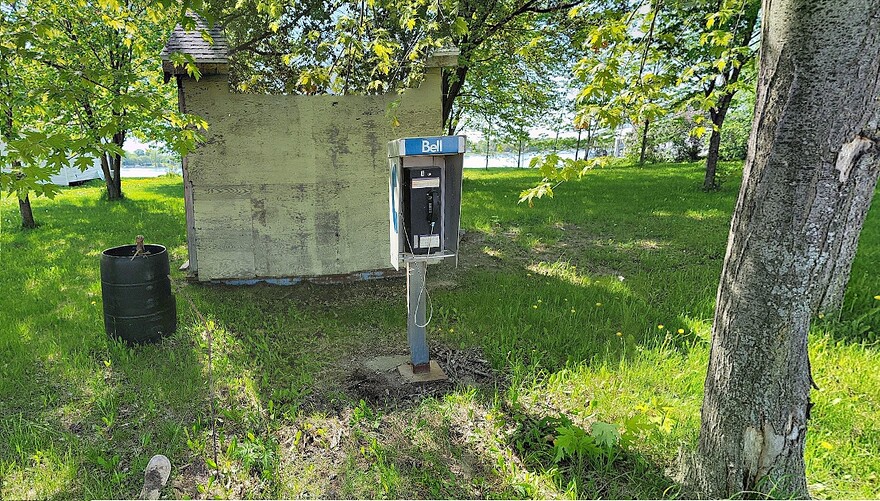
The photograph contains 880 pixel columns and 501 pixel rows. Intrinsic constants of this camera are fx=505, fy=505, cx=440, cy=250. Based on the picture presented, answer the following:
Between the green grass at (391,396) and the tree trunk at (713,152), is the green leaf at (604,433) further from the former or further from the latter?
the tree trunk at (713,152)

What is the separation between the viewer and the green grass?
2941 mm

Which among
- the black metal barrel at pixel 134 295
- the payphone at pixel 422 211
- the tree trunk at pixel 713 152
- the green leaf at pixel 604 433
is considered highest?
the tree trunk at pixel 713 152

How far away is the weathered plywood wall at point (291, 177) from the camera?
6.25 meters

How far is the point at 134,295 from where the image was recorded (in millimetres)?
4641

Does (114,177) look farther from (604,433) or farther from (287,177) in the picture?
(604,433)

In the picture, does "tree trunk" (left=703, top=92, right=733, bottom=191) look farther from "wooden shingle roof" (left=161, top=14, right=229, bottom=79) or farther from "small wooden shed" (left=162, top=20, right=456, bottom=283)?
"wooden shingle roof" (left=161, top=14, right=229, bottom=79)

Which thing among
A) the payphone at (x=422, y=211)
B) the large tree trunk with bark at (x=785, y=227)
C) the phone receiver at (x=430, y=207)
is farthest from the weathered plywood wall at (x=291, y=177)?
the large tree trunk with bark at (x=785, y=227)

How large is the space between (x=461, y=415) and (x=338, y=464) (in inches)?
37.1

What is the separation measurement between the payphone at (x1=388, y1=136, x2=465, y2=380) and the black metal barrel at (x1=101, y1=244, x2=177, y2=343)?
2.39 meters

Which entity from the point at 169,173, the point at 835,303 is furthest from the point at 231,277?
the point at 169,173

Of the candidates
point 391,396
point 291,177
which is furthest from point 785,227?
point 291,177

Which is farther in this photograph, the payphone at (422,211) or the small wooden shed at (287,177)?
the small wooden shed at (287,177)

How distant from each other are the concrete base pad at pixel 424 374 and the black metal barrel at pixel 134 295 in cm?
241

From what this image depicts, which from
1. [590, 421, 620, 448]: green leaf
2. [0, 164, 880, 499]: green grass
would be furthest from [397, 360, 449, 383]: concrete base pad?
[590, 421, 620, 448]: green leaf
